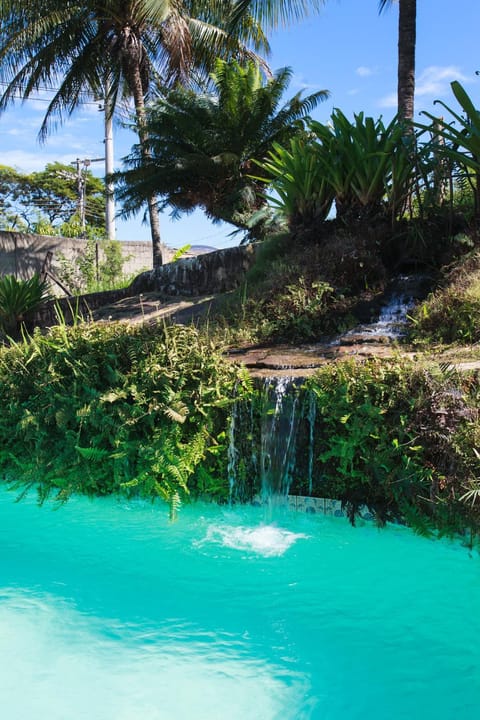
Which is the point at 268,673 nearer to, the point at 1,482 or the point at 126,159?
the point at 1,482

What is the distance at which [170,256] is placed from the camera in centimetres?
1955

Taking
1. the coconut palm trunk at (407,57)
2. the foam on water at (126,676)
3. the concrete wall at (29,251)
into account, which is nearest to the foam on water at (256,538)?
the foam on water at (126,676)

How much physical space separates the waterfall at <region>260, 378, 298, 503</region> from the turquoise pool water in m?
0.34

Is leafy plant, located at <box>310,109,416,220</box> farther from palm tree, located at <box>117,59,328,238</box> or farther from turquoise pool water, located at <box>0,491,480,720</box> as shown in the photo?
palm tree, located at <box>117,59,328,238</box>

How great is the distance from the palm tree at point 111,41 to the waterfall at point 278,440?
1066cm


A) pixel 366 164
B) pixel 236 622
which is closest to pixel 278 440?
pixel 236 622

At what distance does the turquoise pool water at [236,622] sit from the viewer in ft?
10.2

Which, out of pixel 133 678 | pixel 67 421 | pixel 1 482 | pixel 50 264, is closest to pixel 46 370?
pixel 67 421

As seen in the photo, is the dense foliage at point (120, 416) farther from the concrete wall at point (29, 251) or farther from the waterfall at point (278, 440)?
Answer: the concrete wall at point (29, 251)

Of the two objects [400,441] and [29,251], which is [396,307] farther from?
[29,251]

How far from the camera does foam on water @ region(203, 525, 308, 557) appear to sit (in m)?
4.62

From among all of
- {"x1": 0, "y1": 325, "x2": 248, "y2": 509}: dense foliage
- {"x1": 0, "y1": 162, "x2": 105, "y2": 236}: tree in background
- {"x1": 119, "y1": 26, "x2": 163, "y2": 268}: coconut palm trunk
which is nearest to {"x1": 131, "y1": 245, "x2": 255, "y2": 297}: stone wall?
{"x1": 0, "y1": 325, "x2": 248, "y2": 509}: dense foliage

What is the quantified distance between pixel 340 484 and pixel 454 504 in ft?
3.32

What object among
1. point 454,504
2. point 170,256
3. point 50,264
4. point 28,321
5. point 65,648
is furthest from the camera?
point 170,256
